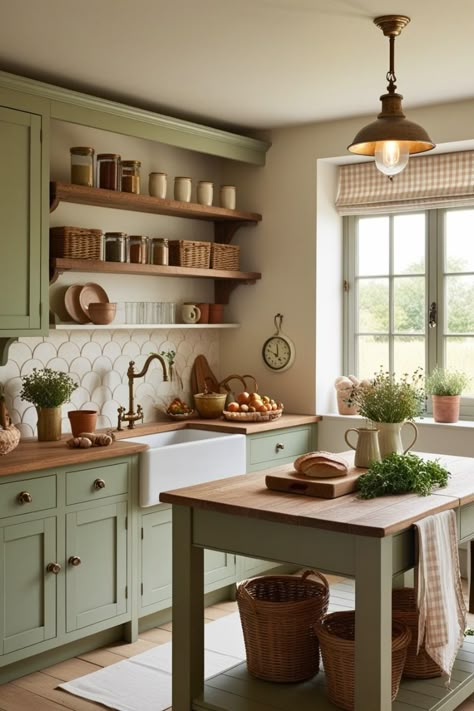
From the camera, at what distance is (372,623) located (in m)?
2.79

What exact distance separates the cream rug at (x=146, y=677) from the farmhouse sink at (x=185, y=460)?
29.1 inches

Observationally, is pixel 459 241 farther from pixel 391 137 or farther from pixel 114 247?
pixel 391 137

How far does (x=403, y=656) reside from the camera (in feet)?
10.7

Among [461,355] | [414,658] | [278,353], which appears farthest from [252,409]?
[414,658]

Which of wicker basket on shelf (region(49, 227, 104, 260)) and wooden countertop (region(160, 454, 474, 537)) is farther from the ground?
wicker basket on shelf (region(49, 227, 104, 260))

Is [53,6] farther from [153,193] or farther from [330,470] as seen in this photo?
[330,470]

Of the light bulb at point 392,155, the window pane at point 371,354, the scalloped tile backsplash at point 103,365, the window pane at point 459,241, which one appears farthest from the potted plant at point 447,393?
the light bulb at point 392,155

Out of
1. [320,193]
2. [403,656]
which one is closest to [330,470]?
[403,656]

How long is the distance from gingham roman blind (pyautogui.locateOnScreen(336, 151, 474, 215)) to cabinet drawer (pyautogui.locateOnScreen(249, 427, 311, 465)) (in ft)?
4.90

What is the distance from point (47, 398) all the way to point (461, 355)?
2570 mm

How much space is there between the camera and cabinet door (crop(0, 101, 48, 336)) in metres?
4.07

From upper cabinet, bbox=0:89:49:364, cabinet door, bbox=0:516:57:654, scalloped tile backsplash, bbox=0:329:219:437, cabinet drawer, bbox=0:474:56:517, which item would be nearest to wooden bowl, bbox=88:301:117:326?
scalloped tile backsplash, bbox=0:329:219:437

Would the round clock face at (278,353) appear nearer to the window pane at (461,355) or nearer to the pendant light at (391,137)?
the window pane at (461,355)

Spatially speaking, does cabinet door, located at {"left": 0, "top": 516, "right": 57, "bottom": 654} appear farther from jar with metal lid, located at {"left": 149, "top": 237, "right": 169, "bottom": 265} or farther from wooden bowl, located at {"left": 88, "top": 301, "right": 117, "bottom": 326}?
jar with metal lid, located at {"left": 149, "top": 237, "right": 169, "bottom": 265}
